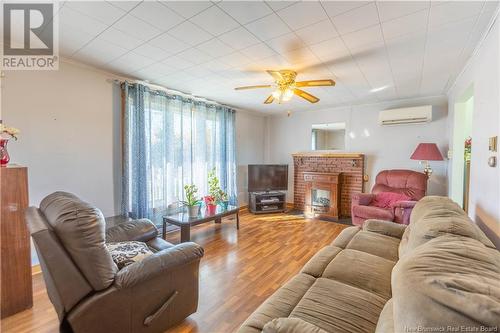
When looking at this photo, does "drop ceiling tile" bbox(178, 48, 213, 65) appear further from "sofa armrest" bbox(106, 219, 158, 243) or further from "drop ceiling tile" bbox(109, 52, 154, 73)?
"sofa armrest" bbox(106, 219, 158, 243)

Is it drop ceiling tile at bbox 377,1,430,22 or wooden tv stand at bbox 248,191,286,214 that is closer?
drop ceiling tile at bbox 377,1,430,22

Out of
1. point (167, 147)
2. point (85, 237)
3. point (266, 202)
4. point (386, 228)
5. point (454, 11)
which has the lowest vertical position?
point (266, 202)

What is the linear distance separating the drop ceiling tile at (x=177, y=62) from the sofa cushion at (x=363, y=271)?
259 centimetres

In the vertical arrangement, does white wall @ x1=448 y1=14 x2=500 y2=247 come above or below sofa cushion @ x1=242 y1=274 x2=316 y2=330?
above

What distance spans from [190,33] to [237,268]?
2452 millimetres

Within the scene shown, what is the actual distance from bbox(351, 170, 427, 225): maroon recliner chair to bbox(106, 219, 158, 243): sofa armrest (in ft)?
10.1

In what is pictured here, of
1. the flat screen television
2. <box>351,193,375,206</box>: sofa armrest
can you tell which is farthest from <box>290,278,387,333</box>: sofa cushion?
the flat screen television

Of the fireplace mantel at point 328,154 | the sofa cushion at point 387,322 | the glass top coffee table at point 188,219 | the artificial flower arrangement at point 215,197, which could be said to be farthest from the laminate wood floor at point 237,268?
the fireplace mantel at point 328,154

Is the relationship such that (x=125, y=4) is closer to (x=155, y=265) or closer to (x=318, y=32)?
(x=318, y=32)

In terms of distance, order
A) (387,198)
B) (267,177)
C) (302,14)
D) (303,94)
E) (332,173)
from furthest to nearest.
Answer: (267,177)
(332,173)
(387,198)
(303,94)
(302,14)

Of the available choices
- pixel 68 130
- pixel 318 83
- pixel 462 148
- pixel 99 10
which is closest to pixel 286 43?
pixel 318 83

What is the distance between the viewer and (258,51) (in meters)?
2.45

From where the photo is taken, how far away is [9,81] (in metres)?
2.37

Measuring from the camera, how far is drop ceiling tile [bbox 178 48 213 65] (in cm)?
249
